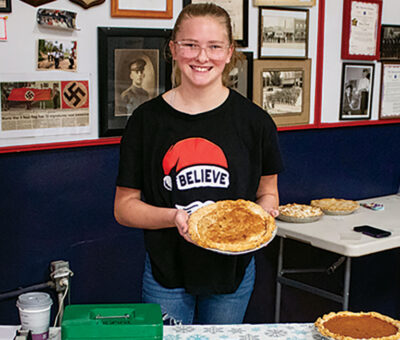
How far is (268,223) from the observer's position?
1.76 m

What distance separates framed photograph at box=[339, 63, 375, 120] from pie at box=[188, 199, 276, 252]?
166cm

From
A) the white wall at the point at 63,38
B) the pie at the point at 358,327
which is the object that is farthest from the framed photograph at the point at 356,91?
the pie at the point at 358,327

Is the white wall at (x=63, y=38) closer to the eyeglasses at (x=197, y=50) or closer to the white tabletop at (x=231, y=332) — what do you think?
the eyeglasses at (x=197, y=50)

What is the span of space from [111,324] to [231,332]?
40 cm

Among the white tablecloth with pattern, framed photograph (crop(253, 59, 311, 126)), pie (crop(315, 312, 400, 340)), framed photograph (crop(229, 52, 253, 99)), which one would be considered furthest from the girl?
framed photograph (crop(253, 59, 311, 126))

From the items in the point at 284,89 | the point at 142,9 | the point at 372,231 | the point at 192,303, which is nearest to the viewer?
the point at 192,303

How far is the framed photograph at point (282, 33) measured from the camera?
289 cm

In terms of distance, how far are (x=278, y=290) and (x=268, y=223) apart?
1391 millimetres

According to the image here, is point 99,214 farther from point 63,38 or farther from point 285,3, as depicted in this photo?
point 285,3

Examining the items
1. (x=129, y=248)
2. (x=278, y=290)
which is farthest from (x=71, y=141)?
(x=278, y=290)

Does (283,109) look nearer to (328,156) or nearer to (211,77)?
(328,156)

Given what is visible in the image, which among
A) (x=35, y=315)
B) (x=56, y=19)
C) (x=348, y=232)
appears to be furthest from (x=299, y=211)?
(x=35, y=315)

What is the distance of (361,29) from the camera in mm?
3236

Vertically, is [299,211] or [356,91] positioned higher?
[356,91]
